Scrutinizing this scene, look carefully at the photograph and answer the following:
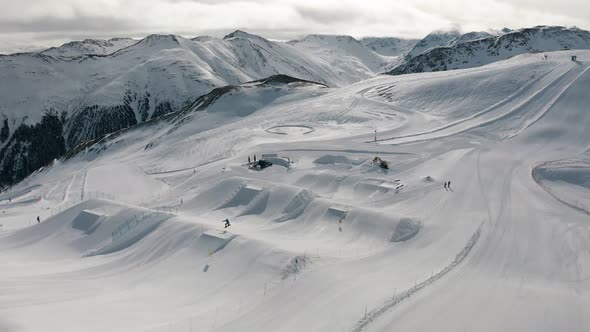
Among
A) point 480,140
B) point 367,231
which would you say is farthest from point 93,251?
point 480,140

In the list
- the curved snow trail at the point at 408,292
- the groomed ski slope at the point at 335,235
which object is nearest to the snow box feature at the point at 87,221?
the groomed ski slope at the point at 335,235

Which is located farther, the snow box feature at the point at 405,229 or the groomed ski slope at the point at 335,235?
the snow box feature at the point at 405,229

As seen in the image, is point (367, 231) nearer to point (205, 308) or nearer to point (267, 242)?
point (267, 242)

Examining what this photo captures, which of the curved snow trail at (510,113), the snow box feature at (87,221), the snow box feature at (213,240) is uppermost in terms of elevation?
the curved snow trail at (510,113)

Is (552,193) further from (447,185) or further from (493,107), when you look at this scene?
(493,107)

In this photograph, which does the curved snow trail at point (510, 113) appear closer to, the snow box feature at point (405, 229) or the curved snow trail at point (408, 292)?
the snow box feature at point (405, 229)

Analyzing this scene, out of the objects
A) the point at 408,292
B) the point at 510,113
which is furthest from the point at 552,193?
the point at 510,113

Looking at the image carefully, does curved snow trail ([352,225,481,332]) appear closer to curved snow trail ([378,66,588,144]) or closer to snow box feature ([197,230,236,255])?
snow box feature ([197,230,236,255])

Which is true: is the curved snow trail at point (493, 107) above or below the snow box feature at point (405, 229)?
above
